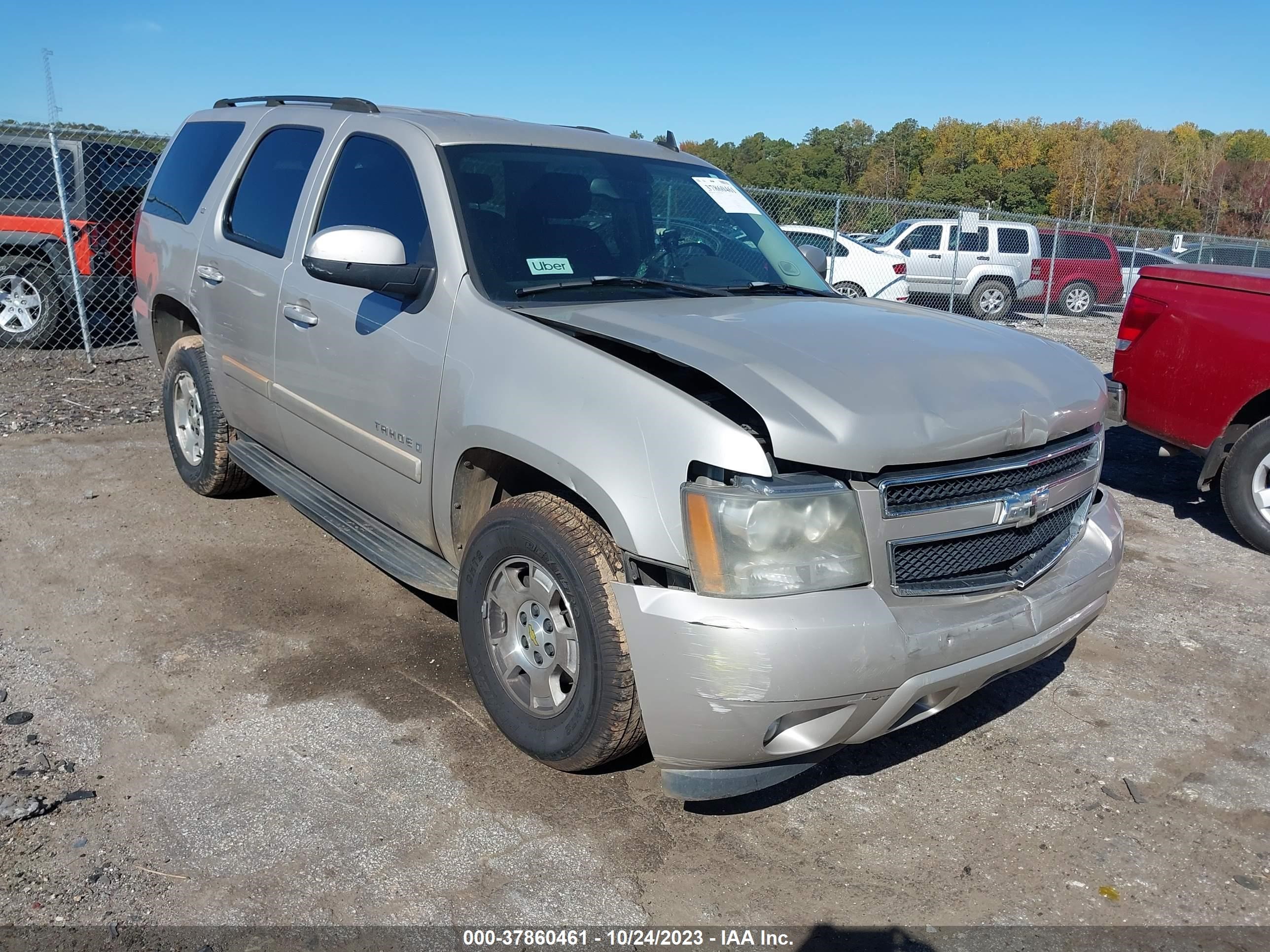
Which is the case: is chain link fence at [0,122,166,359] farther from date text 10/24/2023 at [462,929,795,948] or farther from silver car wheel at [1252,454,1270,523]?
Answer: silver car wheel at [1252,454,1270,523]

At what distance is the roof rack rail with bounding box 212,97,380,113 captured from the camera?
13.7ft

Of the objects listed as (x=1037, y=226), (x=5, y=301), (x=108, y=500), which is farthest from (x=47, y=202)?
(x=1037, y=226)

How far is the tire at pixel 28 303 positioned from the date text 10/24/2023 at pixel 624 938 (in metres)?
9.32

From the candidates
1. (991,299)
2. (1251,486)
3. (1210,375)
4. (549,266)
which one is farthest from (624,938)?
(991,299)

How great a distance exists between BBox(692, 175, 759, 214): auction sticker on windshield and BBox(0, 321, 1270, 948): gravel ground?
2110 millimetres

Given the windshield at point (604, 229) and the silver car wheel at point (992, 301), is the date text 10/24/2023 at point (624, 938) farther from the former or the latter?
the silver car wheel at point (992, 301)

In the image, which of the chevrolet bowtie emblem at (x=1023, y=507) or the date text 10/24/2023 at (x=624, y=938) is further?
the chevrolet bowtie emblem at (x=1023, y=507)

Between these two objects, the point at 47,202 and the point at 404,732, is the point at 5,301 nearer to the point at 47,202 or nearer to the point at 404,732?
the point at 47,202

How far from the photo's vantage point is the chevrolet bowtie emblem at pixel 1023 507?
9.14 ft

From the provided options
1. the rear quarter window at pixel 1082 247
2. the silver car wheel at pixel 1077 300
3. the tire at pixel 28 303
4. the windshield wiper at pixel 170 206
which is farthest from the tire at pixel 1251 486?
the silver car wheel at pixel 1077 300

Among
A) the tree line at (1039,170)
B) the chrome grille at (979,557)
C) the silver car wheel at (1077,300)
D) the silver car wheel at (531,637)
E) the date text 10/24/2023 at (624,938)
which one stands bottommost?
the date text 10/24/2023 at (624,938)

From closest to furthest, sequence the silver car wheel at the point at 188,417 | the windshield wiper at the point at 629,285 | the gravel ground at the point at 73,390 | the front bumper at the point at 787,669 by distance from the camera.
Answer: the front bumper at the point at 787,669
the windshield wiper at the point at 629,285
the silver car wheel at the point at 188,417
the gravel ground at the point at 73,390

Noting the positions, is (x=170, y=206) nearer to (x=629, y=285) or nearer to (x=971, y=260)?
A: (x=629, y=285)

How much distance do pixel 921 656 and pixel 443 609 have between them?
2383 mm
